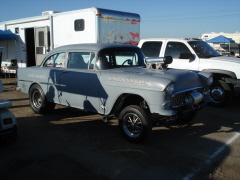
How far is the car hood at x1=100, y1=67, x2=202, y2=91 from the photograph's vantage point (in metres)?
4.49

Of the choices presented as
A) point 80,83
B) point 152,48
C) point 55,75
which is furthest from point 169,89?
point 152,48

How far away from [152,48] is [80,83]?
12.8 ft

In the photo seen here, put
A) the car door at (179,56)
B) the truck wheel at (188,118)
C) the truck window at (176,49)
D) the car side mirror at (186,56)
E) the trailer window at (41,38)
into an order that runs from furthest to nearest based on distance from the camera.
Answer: the trailer window at (41,38) < the truck window at (176,49) < the car door at (179,56) < the car side mirror at (186,56) < the truck wheel at (188,118)

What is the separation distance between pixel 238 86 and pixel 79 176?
18.5ft

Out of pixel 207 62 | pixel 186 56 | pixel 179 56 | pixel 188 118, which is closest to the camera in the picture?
pixel 188 118

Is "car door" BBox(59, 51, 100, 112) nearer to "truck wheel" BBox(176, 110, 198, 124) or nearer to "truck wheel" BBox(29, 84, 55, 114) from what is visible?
"truck wheel" BBox(29, 84, 55, 114)

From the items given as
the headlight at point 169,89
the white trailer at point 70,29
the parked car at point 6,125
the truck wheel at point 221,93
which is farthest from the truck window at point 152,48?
the parked car at point 6,125

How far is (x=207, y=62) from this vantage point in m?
7.82

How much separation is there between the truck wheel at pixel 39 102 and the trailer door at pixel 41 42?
4841mm

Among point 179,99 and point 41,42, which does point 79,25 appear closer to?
point 41,42

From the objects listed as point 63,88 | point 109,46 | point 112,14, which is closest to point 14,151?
point 63,88

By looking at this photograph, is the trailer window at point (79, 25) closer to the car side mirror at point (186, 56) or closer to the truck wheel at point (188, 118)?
the car side mirror at point (186, 56)

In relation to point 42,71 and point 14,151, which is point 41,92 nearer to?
point 42,71

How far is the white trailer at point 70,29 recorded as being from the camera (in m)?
9.55
